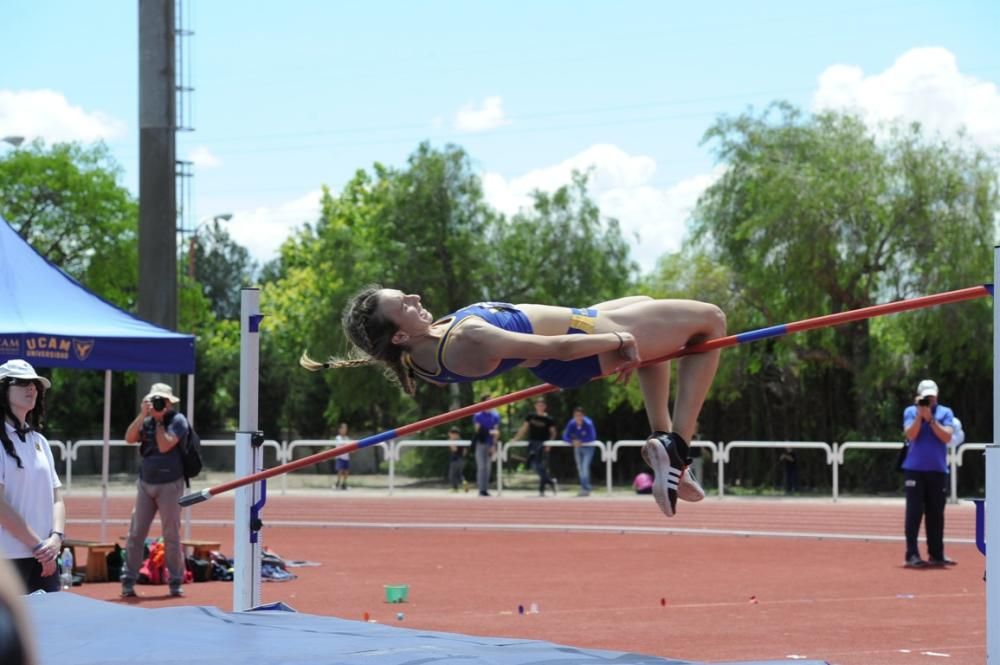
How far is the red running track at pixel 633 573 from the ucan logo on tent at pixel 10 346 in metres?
2.04

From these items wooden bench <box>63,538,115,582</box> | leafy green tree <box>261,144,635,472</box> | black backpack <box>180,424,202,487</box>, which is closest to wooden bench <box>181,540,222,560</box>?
wooden bench <box>63,538,115,582</box>

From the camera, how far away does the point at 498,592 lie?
10.4m

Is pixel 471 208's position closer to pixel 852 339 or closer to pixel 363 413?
pixel 852 339

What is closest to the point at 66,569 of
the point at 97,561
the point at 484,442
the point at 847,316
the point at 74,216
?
the point at 97,561

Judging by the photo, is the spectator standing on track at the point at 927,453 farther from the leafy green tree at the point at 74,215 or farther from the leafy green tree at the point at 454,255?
the leafy green tree at the point at 74,215

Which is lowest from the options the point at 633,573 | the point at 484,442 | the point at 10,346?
the point at 633,573

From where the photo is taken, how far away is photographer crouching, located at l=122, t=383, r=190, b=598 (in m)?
9.96

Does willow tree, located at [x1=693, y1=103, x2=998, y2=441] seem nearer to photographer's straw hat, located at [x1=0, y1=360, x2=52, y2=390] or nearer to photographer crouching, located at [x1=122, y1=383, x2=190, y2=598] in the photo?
photographer crouching, located at [x1=122, y1=383, x2=190, y2=598]

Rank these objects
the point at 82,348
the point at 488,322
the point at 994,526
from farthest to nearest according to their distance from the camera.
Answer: the point at 82,348
the point at 488,322
the point at 994,526

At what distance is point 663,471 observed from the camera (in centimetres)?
511

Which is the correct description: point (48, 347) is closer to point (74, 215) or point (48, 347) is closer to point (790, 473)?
point (790, 473)

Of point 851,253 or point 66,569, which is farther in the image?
point 851,253

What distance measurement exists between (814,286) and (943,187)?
286cm

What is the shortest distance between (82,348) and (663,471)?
6672mm
